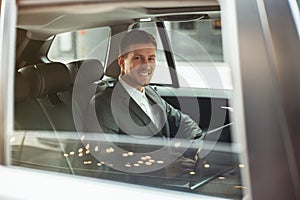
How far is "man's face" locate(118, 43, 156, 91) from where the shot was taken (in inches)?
79.0

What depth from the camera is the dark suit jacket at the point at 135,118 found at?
1.73 meters

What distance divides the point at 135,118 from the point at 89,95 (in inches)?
7.2

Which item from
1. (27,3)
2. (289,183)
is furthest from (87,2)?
(289,183)

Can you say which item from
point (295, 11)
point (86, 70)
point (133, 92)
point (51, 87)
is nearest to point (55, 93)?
point (51, 87)

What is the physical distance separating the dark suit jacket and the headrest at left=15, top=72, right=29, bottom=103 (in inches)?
9.4

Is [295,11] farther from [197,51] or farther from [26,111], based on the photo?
[26,111]

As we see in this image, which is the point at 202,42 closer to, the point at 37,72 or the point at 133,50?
the point at 133,50

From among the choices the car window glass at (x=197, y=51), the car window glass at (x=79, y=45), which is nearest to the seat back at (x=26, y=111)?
the car window glass at (x=79, y=45)

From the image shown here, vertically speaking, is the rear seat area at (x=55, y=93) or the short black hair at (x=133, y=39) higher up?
the short black hair at (x=133, y=39)

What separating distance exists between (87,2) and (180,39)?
0.49 m

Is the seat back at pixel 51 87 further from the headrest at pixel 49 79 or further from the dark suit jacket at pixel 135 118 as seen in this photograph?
the dark suit jacket at pixel 135 118

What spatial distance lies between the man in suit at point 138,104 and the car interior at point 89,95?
0.13 ft

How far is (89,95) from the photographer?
6.23 feet

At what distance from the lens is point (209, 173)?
1.46m
